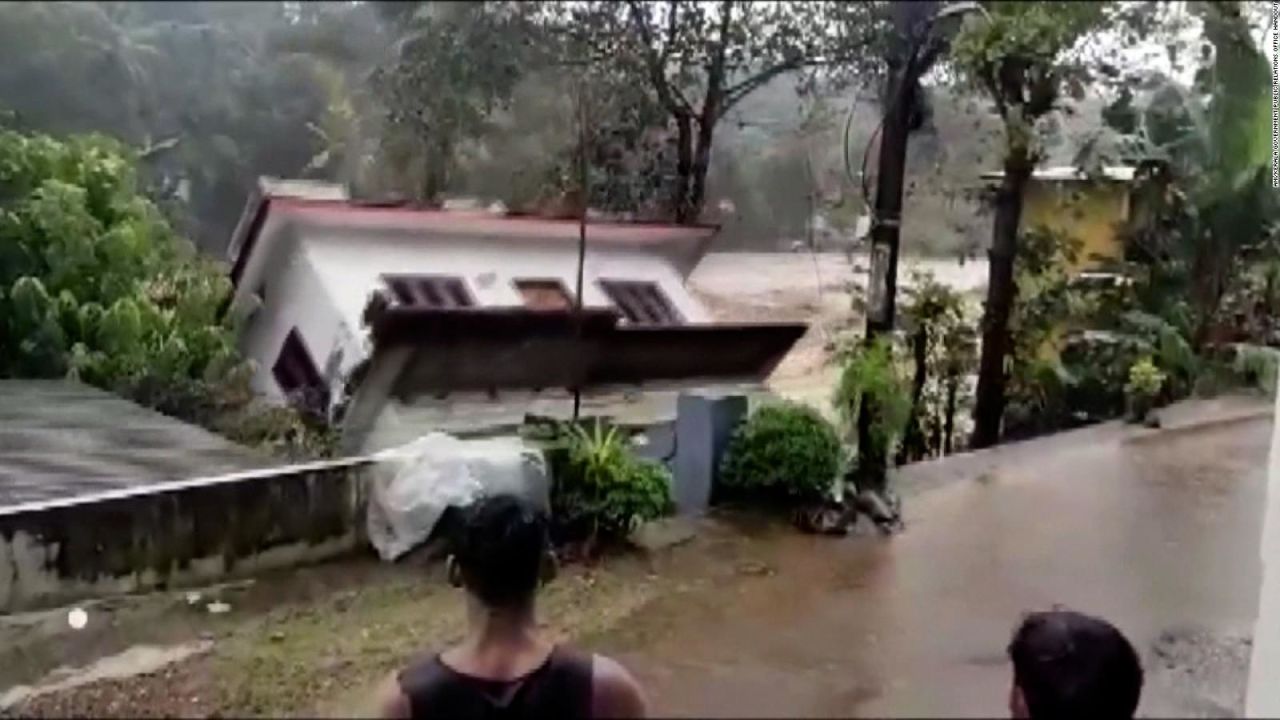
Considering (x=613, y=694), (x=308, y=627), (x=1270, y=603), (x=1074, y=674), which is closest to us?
(x=1074, y=674)

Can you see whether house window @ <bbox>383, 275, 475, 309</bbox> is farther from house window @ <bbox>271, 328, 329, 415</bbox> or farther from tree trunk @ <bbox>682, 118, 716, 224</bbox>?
tree trunk @ <bbox>682, 118, 716, 224</bbox>

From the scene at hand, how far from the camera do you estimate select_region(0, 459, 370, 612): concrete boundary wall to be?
1715mm

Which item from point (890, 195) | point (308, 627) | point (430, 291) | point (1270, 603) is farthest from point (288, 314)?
point (1270, 603)

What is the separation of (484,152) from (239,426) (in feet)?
1.62

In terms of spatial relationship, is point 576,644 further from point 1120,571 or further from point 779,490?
point 779,490

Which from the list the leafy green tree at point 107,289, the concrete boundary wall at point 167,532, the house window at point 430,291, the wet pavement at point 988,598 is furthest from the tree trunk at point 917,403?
the leafy green tree at point 107,289

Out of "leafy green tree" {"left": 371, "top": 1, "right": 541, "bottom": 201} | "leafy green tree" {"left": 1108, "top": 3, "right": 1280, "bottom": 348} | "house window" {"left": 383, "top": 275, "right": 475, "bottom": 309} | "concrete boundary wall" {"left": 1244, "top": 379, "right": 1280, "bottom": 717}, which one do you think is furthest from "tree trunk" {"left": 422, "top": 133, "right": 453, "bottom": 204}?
"concrete boundary wall" {"left": 1244, "top": 379, "right": 1280, "bottom": 717}

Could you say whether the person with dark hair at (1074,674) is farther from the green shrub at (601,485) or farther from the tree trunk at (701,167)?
the tree trunk at (701,167)

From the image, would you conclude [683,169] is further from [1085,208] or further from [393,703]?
[393,703]

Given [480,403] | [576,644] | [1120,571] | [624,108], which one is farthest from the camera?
[624,108]

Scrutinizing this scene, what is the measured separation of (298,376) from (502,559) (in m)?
0.91

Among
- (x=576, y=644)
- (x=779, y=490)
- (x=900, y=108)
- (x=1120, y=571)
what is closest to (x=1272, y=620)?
(x=1120, y=571)

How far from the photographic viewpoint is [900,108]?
194 cm

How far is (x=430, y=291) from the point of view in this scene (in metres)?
1.83
